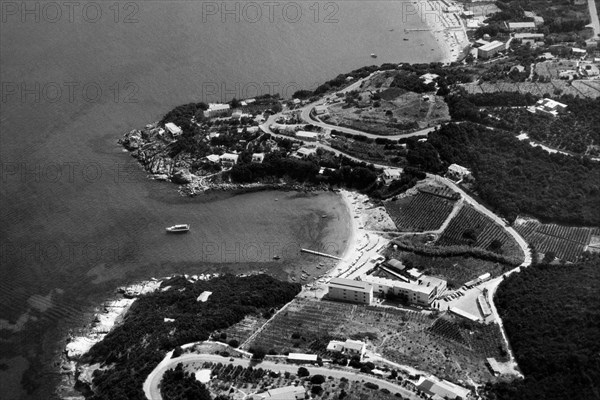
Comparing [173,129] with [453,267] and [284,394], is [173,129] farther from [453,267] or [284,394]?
[284,394]

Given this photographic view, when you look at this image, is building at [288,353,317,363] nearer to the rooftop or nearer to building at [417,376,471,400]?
building at [417,376,471,400]

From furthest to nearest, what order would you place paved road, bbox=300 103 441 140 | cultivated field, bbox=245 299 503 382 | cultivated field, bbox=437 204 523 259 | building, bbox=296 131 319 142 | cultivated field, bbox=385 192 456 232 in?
building, bbox=296 131 319 142, paved road, bbox=300 103 441 140, cultivated field, bbox=385 192 456 232, cultivated field, bbox=437 204 523 259, cultivated field, bbox=245 299 503 382

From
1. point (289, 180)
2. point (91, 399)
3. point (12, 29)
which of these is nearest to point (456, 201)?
point (289, 180)

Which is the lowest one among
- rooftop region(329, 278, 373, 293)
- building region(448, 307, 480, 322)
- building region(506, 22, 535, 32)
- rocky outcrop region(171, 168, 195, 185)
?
building region(448, 307, 480, 322)

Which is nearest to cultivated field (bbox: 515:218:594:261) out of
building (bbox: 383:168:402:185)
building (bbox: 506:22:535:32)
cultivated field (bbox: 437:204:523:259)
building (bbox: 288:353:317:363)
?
cultivated field (bbox: 437:204:523:259)

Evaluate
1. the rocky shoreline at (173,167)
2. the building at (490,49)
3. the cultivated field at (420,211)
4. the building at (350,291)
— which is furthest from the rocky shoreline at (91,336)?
the building at (490,49)

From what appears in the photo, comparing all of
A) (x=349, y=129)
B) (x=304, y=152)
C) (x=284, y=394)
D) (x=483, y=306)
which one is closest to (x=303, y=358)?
(x=284, y=394)

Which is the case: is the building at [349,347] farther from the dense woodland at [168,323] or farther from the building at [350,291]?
the dense woodland at [168,323]
